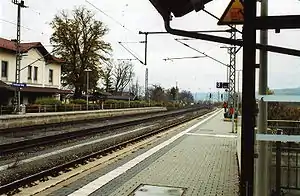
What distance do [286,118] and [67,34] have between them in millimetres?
54389

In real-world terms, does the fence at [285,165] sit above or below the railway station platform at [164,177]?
above

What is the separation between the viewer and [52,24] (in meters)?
58.8

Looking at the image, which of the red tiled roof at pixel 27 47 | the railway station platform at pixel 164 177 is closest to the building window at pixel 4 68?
the red tiled roof at pixel 27 47

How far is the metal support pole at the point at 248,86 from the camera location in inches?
120

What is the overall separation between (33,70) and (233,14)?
49075mm

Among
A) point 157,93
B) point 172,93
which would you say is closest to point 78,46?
point 157,93

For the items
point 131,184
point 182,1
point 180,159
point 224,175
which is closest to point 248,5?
point 182,1

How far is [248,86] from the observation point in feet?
10.1

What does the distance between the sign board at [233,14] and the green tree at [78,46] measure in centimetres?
5391

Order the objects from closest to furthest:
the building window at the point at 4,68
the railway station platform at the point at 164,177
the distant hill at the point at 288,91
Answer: the distant hill at the point at 288,91, the railway station platform at the point at 164,177, the building window at the point at 4,68

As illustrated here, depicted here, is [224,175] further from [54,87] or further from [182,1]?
[54,87]

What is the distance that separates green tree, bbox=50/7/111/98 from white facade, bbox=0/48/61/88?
2.10 m

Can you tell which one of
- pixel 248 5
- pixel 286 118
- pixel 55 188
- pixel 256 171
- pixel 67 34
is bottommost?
pixel 55 188

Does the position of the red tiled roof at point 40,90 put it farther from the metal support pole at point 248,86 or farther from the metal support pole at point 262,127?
the metal support pole at point 248,86
